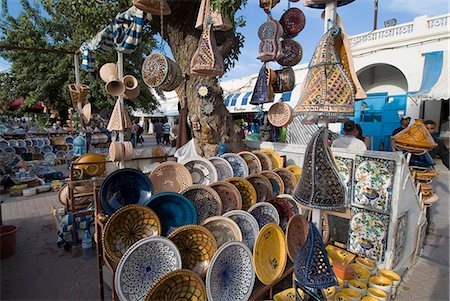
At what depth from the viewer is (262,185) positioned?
307 cm

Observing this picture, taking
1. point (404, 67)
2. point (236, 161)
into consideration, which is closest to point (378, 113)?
point (404, 67)

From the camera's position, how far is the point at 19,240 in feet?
11.9

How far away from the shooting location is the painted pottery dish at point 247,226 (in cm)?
244

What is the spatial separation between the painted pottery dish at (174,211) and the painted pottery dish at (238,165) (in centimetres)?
117

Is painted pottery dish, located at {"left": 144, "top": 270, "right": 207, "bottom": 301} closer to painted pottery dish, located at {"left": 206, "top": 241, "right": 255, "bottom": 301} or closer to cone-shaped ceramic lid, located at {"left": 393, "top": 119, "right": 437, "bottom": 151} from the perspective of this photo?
painted pottery dish, located at {"left": 206, "top": 241, "right": 255, "bottom": 301}

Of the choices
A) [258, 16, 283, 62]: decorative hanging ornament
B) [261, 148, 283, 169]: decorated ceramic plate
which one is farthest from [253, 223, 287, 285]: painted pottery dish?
[258, 16, 283, 62]: decorative hanging ornament

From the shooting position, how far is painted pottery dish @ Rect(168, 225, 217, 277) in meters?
2.04

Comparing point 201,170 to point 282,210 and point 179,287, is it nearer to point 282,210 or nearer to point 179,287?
point 282,210

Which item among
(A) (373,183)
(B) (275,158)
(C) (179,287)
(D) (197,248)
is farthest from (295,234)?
(B) (275,158)

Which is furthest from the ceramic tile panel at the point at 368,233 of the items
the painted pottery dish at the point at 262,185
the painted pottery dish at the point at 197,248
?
the painted pottery dish at the point at 197,248

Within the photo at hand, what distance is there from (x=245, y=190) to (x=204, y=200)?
1.92ft

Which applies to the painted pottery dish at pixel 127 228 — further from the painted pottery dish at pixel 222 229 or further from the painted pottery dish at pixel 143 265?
the painted pottery dish at pixel 222 229

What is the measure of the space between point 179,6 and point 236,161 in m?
2.67

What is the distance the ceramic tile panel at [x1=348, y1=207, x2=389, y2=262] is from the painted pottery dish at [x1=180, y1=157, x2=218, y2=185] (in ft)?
5.20
